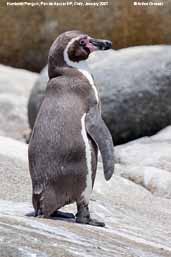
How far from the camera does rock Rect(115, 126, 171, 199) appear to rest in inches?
307

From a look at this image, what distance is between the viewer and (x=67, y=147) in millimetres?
5137

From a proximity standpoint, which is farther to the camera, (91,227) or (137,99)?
(137,99)

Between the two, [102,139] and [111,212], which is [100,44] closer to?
[102,139]

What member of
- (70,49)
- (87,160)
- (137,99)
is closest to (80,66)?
(70,49)

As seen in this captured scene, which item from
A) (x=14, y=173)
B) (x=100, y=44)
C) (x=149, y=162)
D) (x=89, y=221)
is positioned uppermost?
(x=100, y=44)

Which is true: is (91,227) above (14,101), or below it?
above

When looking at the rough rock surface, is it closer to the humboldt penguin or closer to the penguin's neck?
the humboldt penguin

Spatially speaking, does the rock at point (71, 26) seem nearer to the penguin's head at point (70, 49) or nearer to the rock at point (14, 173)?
the rock at point (14, 173)

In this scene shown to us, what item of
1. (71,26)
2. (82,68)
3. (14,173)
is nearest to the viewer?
(82,68)

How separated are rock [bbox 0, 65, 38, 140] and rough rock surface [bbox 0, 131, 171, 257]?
312cm

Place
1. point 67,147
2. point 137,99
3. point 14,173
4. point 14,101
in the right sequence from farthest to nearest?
point 14,101 < point 137,99 < point 14,173 < point 67,147

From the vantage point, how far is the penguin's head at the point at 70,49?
5.42m

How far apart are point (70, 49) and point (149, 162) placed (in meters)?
3.24

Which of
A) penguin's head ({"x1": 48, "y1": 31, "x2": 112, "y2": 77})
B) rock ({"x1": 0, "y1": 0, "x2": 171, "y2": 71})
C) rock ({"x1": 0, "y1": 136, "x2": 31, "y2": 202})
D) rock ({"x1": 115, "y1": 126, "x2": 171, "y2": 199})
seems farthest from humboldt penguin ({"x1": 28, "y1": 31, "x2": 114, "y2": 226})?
rock ({"x1": 0, "y1": 0, "x2": 171, "y2": 71})
